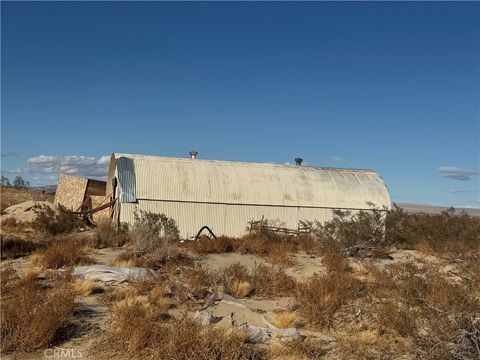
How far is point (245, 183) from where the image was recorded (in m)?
26.9

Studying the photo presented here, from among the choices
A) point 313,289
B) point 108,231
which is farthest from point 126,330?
point 108,231

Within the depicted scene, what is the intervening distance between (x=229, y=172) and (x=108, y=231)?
32.1 ft

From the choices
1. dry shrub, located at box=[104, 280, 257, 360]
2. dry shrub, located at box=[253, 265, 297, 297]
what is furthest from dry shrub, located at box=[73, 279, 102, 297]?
dry shrub, located at box=[253, 265, 297, 297]

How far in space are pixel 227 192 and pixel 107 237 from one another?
8.35m

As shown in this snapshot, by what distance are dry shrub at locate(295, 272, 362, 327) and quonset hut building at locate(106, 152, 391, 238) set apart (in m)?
12.7

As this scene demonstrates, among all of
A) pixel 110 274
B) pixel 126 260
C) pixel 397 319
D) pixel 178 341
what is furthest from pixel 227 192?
pixel 178 341

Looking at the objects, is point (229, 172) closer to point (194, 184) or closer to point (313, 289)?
point (194, 184)

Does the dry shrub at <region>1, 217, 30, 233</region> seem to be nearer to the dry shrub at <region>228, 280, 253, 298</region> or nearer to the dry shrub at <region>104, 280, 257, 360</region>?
the dry shrub at <region>228, 280, 253, 298</region>

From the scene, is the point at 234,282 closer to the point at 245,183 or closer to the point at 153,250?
the point at 153,250

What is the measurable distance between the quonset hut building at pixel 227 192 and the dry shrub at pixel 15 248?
6.36 m

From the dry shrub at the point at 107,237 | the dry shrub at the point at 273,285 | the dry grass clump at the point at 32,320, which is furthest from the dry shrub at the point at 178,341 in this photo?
the dry shrub at the point at 107,237

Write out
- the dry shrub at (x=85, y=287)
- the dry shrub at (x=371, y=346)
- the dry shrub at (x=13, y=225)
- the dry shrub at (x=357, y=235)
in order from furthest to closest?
the dry shrub at (x=13, y=225) → the dry shrub at (x=357, y=235) → the dry shrub at (x=85, y=287) → the dry shrub at (x=371, y=346)

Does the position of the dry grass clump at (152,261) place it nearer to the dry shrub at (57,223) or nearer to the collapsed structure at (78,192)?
the dry shrub at (57,223)

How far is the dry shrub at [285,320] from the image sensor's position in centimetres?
938
